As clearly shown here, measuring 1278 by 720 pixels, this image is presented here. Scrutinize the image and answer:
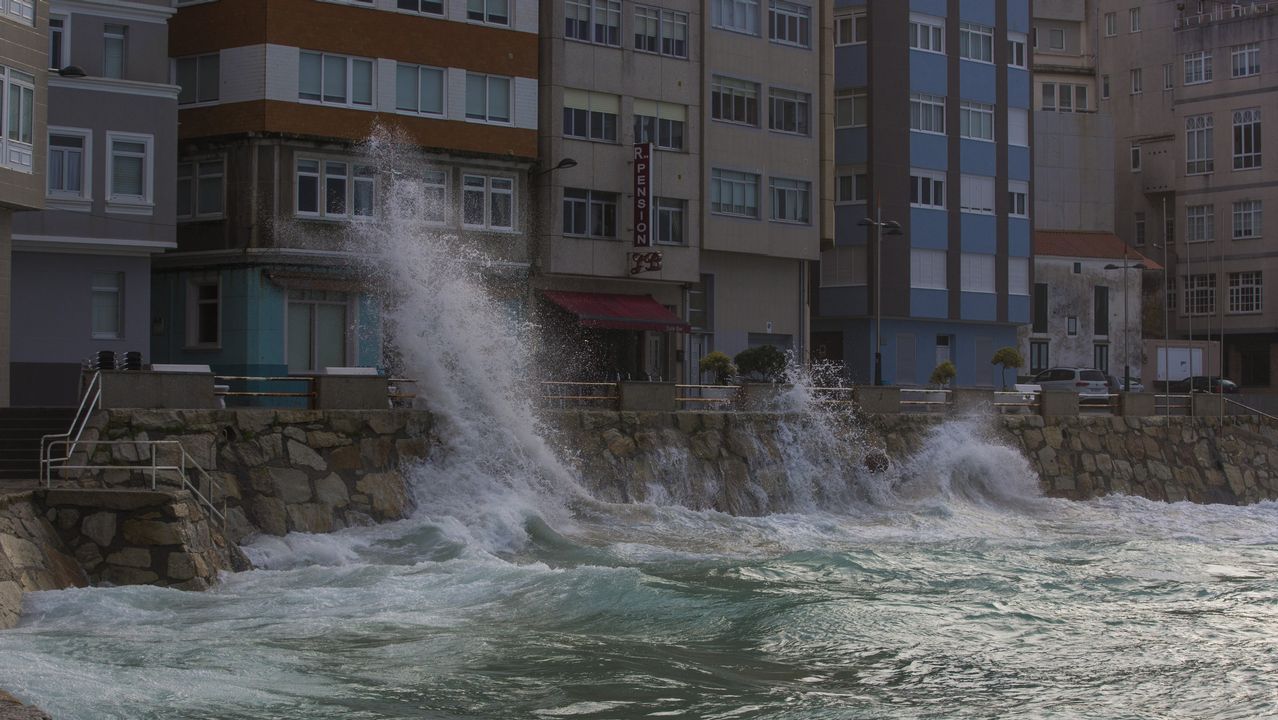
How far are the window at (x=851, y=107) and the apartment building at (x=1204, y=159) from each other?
87.4 feet

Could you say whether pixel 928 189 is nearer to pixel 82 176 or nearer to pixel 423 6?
pixel 423 6

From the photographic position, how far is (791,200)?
4928 cm

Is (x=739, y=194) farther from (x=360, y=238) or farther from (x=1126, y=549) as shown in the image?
(x=1126, y=549)

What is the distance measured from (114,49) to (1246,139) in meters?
57.0

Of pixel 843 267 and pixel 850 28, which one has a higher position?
pixel 850 28

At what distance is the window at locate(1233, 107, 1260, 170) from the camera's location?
7538 cm

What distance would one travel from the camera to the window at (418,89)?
38.8m

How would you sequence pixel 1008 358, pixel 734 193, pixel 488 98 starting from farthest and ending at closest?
1. pixel 1008 358
2. pixel 734 193
3. pixel 488 98

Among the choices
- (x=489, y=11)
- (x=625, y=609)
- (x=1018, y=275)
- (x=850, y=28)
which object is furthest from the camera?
(x=1018, y=275)

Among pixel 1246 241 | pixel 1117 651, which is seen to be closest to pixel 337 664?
pixel 1117 651

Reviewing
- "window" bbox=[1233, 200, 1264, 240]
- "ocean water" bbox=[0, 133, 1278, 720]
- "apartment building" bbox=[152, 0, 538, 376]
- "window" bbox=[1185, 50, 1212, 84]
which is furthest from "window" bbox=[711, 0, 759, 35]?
"window" bbox=[1233, 200, 1264, 240]

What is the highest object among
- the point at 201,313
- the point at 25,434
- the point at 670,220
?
the point at 670,220

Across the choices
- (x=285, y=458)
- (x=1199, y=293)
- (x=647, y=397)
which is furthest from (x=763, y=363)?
(x=1199, y=293)

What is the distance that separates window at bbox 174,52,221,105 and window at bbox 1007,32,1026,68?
32154 mm
